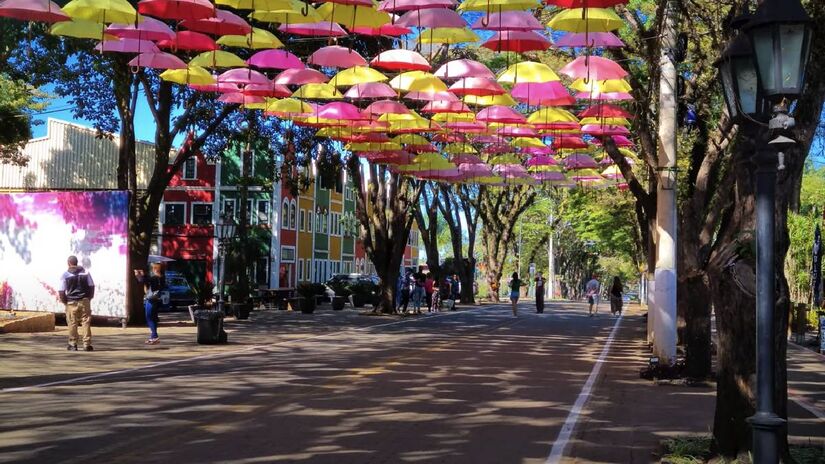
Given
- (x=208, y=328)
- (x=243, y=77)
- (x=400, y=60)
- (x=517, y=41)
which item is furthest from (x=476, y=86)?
(x=208, y=328)

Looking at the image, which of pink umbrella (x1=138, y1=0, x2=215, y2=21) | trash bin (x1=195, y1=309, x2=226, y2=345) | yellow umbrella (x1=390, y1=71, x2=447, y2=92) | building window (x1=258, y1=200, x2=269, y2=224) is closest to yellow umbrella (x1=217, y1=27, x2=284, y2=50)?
pink umbrella (x1=138, y1=0, x2=215, y2=21)

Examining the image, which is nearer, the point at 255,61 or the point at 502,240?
the point at 255,61

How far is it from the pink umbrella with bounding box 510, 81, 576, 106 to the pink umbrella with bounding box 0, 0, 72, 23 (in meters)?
8.04

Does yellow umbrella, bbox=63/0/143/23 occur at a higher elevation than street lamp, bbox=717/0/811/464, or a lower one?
higher

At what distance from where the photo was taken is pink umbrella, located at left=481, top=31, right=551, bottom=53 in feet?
41.8

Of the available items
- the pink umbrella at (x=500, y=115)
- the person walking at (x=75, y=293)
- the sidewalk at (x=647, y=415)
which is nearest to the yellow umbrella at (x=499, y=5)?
the sidewalk at (x=647, y=415)

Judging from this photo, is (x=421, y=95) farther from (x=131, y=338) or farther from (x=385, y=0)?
(x=131, y=338)

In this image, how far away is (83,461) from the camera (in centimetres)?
775

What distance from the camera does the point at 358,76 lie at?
15.2 metres

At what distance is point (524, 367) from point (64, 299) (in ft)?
28.8

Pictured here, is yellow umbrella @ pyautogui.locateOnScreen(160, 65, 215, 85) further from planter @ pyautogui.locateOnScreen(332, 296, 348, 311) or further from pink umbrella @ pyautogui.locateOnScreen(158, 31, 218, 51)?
planter @ pyautogui.locateOnScreen(332, 296, 348, 311)

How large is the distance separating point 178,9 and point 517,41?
469 cm

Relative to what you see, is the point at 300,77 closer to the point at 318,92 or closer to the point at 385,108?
the point at 318,92

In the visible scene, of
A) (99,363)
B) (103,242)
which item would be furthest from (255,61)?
(103,242)
